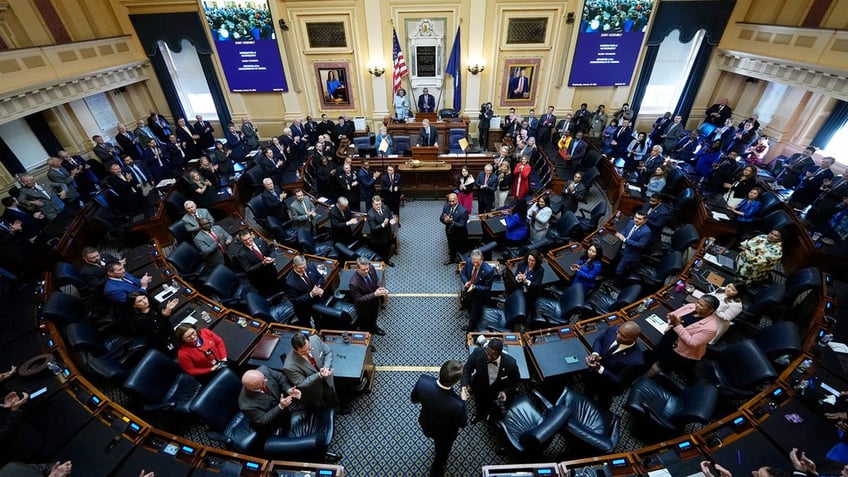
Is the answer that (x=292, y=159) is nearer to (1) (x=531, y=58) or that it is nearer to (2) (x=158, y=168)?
(2) (x=158, y=168)

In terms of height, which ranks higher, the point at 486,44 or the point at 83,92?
the point at 486,44

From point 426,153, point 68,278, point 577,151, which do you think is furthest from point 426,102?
point 68,278

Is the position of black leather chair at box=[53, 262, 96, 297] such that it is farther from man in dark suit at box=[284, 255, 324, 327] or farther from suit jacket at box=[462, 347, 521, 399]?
suit jacket at box=[462, 347, 521, 399]

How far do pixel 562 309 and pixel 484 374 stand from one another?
2235 mm

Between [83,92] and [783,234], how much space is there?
57.0ft

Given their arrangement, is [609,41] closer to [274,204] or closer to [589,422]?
[274,204]

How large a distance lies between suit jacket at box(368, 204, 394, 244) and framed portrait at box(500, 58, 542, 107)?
28.3 feet

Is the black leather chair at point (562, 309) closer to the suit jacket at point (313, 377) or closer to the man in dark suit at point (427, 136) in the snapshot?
the suit jacket at point (313, 377)

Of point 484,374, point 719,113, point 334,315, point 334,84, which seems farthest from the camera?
point 334,84

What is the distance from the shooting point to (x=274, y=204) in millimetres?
7535

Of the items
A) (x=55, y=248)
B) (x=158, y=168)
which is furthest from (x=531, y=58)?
(x=55, y=248)

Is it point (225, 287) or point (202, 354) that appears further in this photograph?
point (225, 287)

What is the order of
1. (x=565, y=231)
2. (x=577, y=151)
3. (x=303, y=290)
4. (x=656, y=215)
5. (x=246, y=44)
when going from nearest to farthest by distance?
(x=303, y=290) < (x=656, y=215) < (x=565, y=231) < (x=577, y=151) < (x=246, y=44)

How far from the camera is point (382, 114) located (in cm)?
1346
